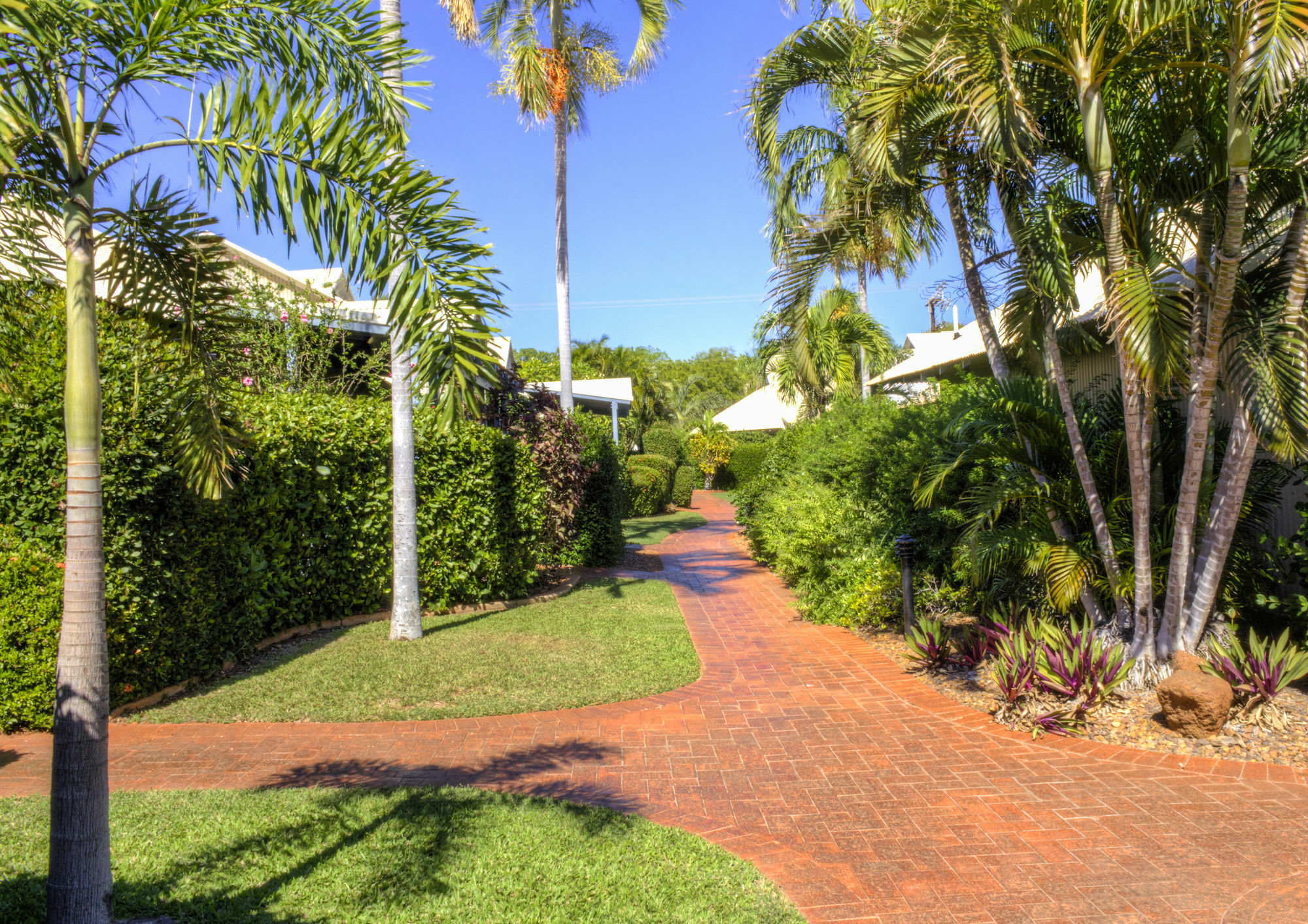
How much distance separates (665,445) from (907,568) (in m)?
25.9

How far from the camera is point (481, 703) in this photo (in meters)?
6.73

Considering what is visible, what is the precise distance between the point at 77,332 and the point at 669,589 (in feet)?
34.6

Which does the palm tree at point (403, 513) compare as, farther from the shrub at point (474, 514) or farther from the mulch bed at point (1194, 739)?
the mulch bed at point (1194, 739)

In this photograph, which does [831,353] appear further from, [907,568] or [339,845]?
[339,845]

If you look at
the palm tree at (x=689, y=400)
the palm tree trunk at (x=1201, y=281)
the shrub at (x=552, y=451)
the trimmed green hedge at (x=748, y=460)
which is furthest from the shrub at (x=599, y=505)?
the palm tree at (x=689, y=400)

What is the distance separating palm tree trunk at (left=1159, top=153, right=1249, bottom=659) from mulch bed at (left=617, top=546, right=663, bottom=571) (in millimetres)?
10036

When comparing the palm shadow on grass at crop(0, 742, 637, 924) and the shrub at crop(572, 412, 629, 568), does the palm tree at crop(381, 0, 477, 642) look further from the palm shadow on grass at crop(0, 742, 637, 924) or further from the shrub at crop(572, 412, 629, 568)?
the shrub at crop(572, 412, 629, 568)

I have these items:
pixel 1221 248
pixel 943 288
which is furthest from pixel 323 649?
pixel 1221 248

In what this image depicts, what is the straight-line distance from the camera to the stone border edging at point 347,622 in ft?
21.0

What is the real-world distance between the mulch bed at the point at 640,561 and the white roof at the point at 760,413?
10.2m

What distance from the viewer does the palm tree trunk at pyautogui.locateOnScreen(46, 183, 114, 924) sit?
113 inches

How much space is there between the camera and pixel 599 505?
1488cm

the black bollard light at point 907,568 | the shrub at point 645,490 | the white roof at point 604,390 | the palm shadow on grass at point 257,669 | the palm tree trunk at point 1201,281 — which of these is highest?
the white roof at point 604,390

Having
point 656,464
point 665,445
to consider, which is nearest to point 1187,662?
point 656,464
